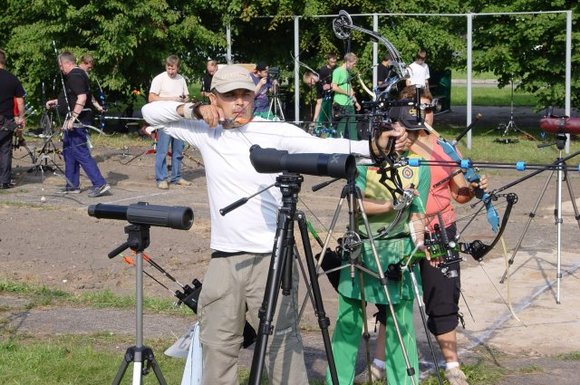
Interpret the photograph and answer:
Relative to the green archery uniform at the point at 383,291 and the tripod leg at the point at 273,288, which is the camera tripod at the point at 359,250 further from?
the tripod leg at the point at 273,288

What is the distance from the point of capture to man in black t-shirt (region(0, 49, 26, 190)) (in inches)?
560

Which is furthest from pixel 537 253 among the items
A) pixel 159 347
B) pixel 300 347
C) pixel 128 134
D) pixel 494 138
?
pixel 128 134

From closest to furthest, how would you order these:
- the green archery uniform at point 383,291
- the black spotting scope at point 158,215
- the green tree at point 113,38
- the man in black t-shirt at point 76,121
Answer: the black spotting scope at point 158,215, the green archery uniform at point 383,291, the man in black t-shirt at point 76,121, the green tree at point 113,38

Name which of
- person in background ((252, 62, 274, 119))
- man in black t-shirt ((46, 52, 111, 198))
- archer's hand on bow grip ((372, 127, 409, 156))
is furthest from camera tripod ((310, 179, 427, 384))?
person in background ((252, 62, 274, 119))

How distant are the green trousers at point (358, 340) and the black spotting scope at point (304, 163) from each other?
1490 mm

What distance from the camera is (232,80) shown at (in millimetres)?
5027

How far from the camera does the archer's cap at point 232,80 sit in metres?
5.01

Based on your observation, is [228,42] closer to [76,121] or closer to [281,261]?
[76,121]

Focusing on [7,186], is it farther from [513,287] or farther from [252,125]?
[252,125]

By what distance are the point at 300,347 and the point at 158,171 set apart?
32.4ft

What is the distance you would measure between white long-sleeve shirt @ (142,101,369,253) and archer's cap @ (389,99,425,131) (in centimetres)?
51

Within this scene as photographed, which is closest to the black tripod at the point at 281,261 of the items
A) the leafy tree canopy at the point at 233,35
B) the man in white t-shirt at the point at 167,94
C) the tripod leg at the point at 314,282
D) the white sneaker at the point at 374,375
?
the tripod leg at the point at 314,282

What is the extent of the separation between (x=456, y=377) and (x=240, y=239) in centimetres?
193

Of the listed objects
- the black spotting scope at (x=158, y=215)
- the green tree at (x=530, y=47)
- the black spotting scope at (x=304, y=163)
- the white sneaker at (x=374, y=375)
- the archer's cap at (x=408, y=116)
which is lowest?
the white sneaker at (x=374, y=375)
